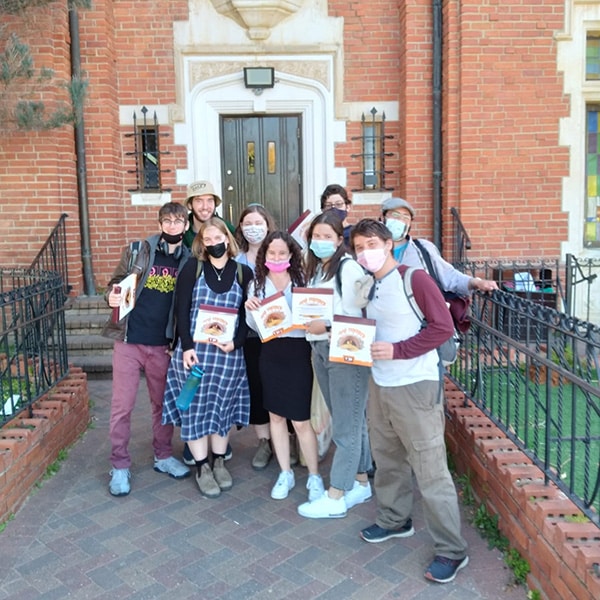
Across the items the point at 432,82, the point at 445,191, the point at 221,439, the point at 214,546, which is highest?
the point at 432,82

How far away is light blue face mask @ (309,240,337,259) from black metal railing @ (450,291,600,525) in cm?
108

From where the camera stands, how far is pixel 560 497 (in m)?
2.96

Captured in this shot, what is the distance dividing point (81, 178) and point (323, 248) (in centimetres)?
526

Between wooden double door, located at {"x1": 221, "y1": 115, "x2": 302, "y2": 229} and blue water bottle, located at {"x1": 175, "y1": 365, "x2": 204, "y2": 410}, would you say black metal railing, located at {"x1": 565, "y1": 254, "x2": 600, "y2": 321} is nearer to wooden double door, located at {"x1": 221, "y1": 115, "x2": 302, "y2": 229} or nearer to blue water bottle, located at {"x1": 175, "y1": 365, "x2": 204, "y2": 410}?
wooden double door, located at {"x1": 221, "y1": 115, "x2": 302, "y2": 229}

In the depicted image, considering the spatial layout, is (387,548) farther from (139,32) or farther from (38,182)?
(139,32)

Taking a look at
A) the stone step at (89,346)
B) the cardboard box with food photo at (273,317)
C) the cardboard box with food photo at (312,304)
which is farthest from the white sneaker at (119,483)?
the stone step at (89,346)

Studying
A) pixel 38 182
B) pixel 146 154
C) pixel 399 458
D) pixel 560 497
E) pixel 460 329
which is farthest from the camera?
pixel 146 154

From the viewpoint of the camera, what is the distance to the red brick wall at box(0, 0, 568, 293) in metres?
7.52

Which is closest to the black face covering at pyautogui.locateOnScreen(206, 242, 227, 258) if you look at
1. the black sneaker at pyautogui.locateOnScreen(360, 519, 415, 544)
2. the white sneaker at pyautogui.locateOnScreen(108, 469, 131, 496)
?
the white sneaker at pyautogui.locateOnScreen(108, 469, 131, 496)

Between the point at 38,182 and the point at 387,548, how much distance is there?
20.5 feet

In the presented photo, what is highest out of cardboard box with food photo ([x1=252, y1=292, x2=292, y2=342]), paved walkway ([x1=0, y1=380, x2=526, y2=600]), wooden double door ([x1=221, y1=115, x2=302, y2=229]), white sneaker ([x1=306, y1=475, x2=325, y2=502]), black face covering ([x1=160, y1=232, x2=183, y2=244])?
wooden double door ([x1=221, y1=115, x2=302, y2=229])

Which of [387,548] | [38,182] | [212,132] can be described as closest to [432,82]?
[212,132]

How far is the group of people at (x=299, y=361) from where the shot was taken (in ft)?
9.67

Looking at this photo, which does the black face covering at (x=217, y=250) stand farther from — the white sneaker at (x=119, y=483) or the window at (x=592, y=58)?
the window at (x=592, y=58)
